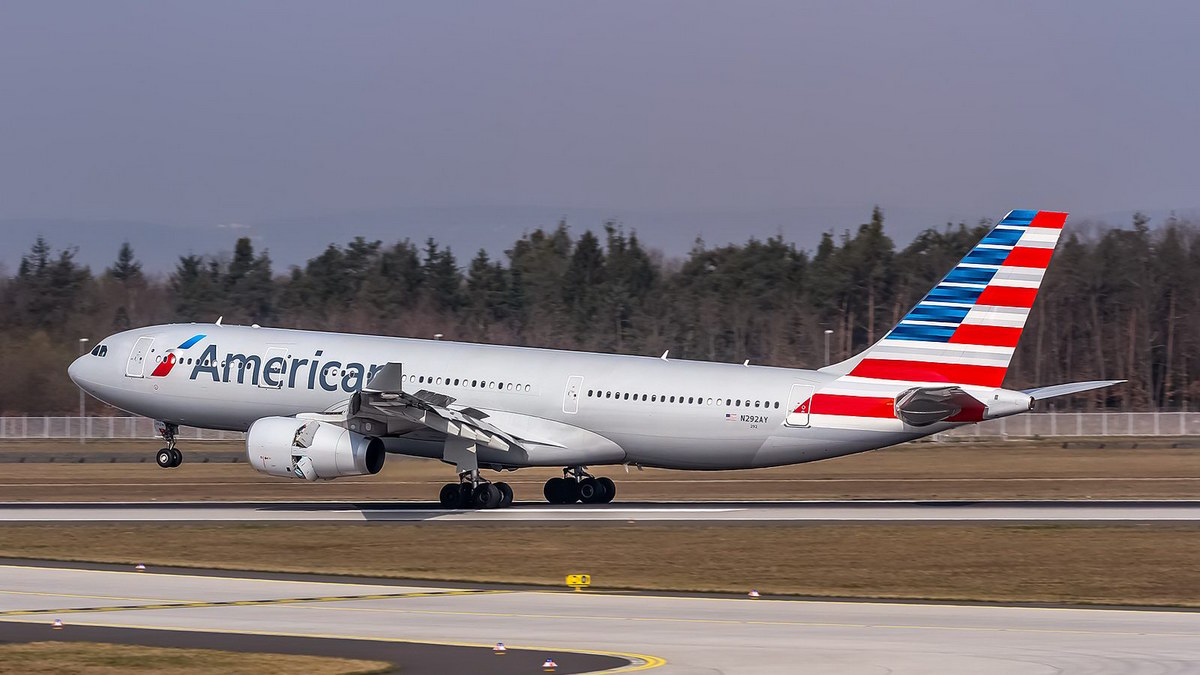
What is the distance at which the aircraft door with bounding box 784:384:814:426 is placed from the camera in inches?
1485

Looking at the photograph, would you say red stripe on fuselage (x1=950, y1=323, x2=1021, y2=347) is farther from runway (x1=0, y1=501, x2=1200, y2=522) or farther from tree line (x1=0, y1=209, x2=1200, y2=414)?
tree line (x1=0, y1=209, x2=1200, y2=414)

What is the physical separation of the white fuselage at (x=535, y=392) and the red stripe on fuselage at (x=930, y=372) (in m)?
1.21

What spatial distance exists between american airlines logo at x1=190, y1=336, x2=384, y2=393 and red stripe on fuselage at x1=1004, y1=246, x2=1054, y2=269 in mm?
16804

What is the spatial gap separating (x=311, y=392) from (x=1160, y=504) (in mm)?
22404

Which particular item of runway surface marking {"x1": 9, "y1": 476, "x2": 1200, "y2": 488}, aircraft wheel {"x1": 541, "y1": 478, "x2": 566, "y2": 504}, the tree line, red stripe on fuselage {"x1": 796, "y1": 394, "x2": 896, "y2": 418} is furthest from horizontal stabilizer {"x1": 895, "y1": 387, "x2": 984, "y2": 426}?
the tree line

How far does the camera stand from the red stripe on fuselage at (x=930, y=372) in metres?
36.5

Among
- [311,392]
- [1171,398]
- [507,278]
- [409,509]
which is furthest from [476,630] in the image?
[507,278]

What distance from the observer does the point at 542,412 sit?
39.8 metres

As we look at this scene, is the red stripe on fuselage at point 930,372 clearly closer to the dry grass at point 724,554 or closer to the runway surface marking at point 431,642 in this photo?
the dry grass at point 724,554

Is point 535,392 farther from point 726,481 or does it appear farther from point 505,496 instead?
point 726,481

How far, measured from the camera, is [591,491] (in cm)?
4062

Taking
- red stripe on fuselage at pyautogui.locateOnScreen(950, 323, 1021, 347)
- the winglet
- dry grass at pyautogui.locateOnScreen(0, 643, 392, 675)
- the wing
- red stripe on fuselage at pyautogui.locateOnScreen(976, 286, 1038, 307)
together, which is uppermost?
red stripe on fuselage at pyautogui.locateOnScreen(976, 286, 1038, 307)

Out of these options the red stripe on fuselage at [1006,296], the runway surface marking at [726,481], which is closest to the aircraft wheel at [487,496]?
the runway surface marking at [726,481]

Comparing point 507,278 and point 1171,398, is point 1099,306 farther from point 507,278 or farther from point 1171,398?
point 507,278
